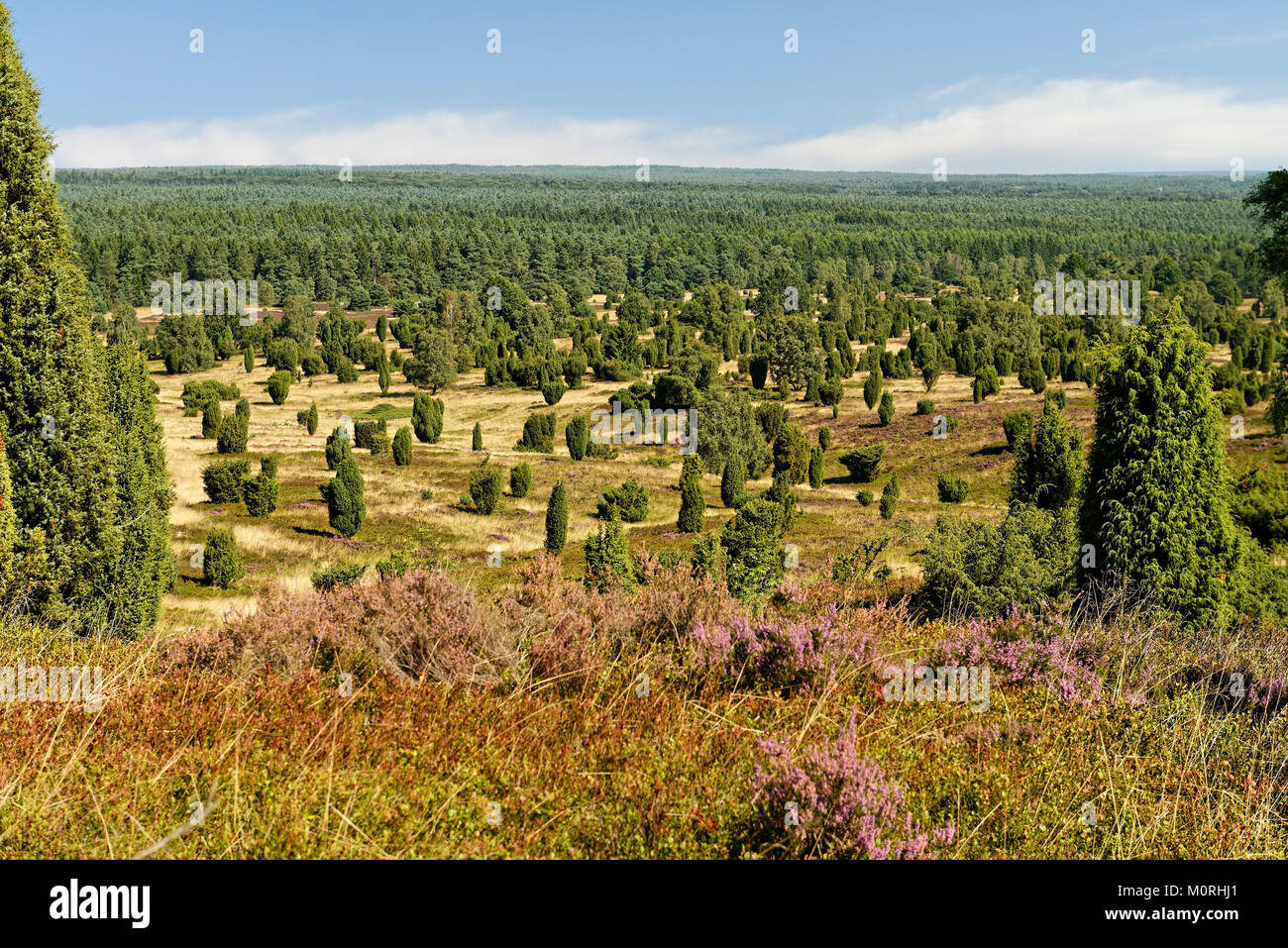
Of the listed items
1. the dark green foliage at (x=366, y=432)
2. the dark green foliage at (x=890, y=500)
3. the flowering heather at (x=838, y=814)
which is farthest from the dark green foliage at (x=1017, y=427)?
the flowering heather at (x=838, y=814)

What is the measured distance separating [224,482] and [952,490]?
1469 inches

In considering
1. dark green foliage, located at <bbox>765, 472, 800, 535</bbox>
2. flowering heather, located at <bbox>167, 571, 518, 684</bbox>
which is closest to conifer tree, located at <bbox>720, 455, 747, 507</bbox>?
dark green foliage, located at <bbox>765, 472, 800, 535</bbox>

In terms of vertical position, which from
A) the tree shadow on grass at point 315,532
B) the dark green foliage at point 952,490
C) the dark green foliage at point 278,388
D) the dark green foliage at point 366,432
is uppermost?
the dark green foliage at point 278,388

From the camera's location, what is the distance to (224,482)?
44.6 m

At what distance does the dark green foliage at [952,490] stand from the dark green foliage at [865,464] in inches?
181

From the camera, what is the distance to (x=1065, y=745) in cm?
526

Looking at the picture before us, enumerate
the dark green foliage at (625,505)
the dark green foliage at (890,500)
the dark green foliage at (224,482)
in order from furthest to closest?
the dark green foliage at (625,505) < the dark green foliage at (890,500) < the dark green foliage at (224,482)

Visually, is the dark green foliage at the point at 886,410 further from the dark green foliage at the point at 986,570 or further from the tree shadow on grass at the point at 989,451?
the dark green foliage at the point at 986,570

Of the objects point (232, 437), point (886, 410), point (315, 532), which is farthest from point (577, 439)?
point (315, 532)

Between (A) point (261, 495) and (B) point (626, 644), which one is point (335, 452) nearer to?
(A) point (261, 495)

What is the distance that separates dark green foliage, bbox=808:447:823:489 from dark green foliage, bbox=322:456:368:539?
86.5 feet

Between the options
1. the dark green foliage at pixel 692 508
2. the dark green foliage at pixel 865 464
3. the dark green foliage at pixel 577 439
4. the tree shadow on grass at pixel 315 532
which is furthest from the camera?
the dark green foliage at pixel 577 439

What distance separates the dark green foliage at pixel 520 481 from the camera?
4875cm

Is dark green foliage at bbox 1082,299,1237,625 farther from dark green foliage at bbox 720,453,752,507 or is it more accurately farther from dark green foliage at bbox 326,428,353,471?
dark green foliage at bbox 326,428,353,471
